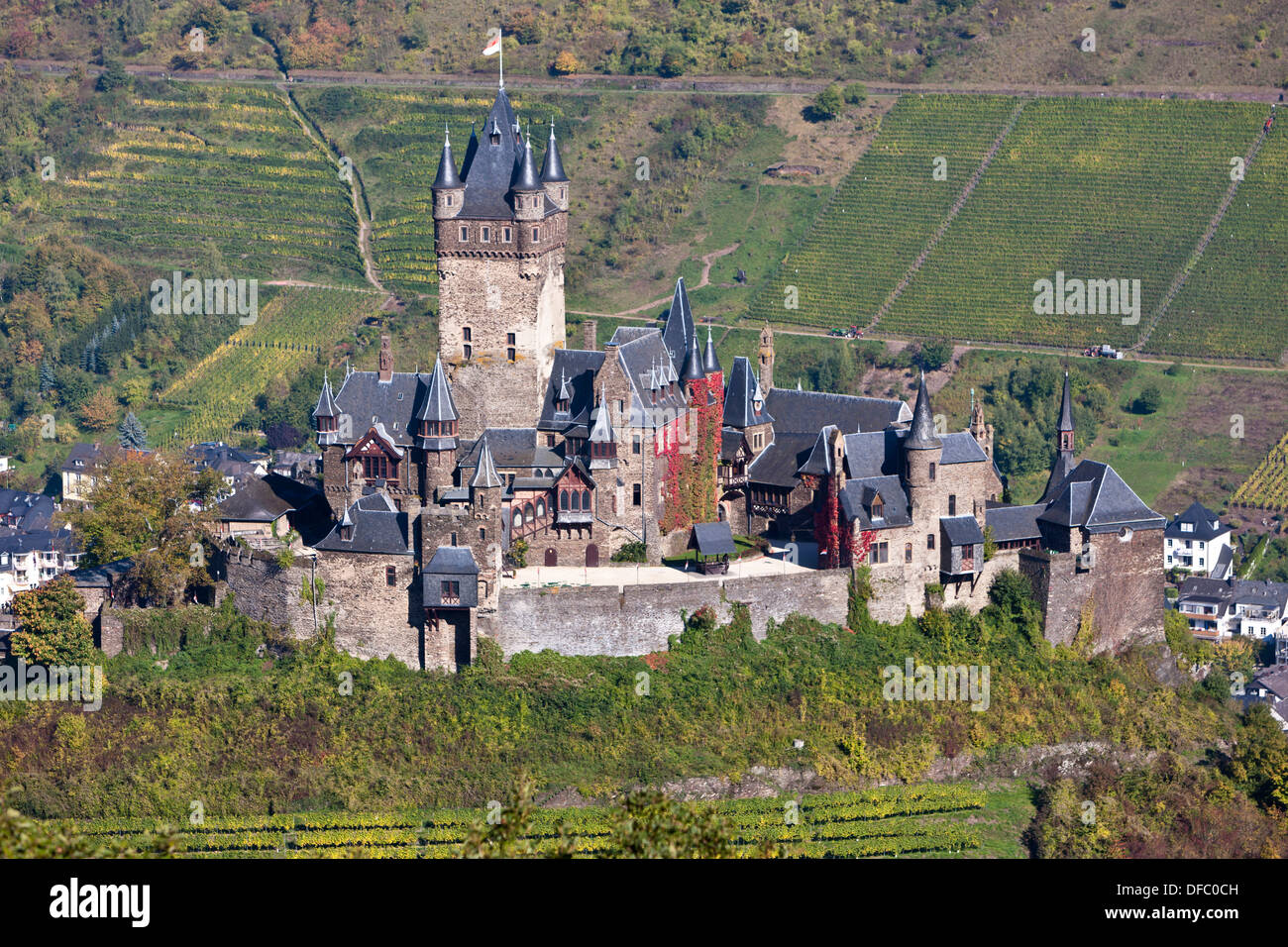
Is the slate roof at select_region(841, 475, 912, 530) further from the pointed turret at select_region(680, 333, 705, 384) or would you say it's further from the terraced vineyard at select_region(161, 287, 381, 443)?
the terraced vineyard at select_region(161, 287, 381, 443)

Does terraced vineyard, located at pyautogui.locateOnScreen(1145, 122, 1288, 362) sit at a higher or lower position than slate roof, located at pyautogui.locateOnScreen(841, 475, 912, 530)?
higher

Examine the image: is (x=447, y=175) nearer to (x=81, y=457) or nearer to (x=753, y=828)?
(x=753, y=828)

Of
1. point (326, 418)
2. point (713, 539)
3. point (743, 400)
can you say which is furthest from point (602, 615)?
point (326, 418)

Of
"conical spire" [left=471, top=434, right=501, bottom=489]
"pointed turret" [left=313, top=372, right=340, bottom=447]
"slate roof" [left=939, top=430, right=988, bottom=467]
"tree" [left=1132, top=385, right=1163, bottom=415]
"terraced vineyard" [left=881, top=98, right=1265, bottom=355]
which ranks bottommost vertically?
"conical spire" [left=471, top=434, right=501, bottom=489]

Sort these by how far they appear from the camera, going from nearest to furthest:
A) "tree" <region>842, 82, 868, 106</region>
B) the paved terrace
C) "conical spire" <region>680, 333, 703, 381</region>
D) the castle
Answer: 1. the paved terrace
2. the castle
3. "conical spire" <region>680, 333, 703, 381</region>
4. "tree" <region>842, 82, 868, 106</region>

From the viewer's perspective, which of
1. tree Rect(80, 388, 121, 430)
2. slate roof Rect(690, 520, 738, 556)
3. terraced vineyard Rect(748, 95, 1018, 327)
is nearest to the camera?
slate roof Rect(690, 520, 738, 556)

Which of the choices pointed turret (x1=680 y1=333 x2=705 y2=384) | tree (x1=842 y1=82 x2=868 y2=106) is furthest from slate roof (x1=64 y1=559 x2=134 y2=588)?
tree (x1=842 y1=82 x2=868 y2=106)

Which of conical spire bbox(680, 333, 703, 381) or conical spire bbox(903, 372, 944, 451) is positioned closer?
conical spire bbox(903, 372, 944, 451)
